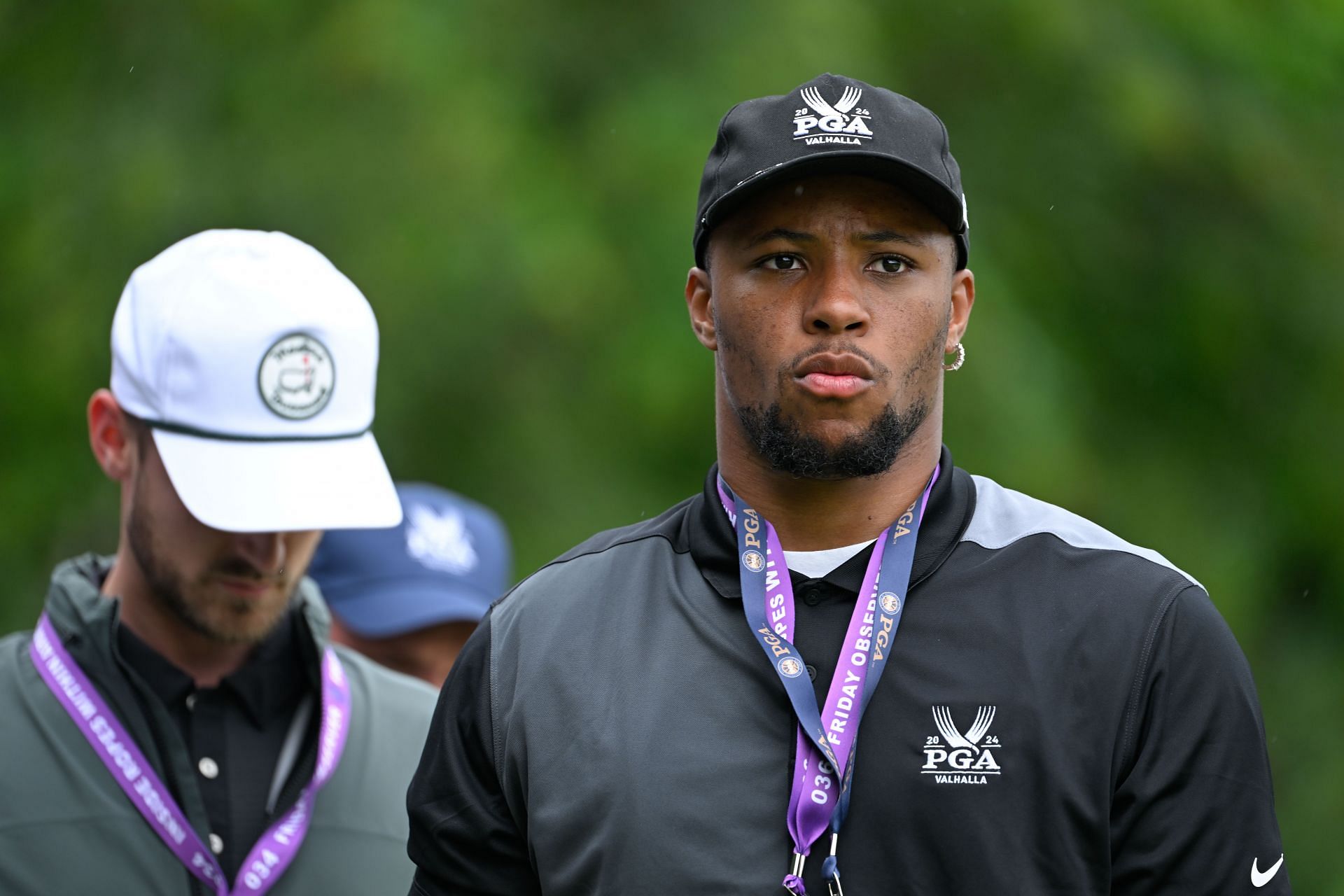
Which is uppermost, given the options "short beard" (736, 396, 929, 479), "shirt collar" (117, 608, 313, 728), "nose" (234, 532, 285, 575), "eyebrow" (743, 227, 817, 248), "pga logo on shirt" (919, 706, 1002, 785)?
"eyebrow" (743, 227, 817, 248)

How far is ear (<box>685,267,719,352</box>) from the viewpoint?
2.92m

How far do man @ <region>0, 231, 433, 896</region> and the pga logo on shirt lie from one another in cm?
140

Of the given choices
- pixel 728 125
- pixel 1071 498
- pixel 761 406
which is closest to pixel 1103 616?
pixel 761 406

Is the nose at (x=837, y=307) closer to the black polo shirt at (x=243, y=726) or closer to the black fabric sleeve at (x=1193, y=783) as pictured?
the black fabric sleeve at (x=1193, y=783)

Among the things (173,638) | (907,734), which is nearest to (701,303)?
(907,734)

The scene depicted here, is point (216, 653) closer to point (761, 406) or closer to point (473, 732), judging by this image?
point (473, 732)

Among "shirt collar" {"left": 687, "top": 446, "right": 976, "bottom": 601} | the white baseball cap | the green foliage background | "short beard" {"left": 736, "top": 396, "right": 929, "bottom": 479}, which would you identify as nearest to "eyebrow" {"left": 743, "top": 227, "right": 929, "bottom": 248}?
"short beard" {"left": 736, "top": 396, "right": 929, "bottom": 479}

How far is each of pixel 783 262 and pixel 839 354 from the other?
0.56 feet

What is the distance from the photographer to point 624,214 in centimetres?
652

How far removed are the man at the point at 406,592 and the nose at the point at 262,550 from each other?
1.15 meters

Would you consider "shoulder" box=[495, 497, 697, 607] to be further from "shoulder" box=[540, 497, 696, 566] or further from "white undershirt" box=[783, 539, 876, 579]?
"white undershirt" box=[783, 539, 876, 579]

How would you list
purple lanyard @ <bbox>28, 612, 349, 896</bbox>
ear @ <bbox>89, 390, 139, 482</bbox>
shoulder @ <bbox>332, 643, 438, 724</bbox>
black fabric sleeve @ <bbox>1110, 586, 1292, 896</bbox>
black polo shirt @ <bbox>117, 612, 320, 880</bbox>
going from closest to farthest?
Answer: black fabric sleeve @ <bbox>1110, 586, 1292, 896</bbox>
purple lanyard @ <bbox>28, 612, 349, 896</bbox>
black polo shirt @ <bbox>117, 612, 320, 880</bbox>
ear @ <bbox>89, 390, 139, 482</bbox>
shoulder @ <bbox>332, 643, 438, 724</bbox>

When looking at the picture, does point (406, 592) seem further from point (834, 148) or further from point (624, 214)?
point (834, 148)

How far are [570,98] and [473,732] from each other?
167 inches
